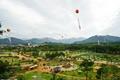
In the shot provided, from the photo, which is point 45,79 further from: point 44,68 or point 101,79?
point 44,68

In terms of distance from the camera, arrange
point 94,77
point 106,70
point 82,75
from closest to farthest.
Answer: point 106,70 → point 94,77 → point 82,75

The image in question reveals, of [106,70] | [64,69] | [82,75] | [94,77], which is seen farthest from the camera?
[64,69]

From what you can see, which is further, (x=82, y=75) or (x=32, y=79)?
(x=82, y=75)

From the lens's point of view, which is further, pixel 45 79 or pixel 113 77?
pixel 45 79

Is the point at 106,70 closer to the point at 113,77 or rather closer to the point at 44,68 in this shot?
the point at 113,77

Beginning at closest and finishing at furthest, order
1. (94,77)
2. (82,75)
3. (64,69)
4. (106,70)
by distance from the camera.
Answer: (106,70), (94,77), (82,75), (64,69)

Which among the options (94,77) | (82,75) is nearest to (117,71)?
(94,77)

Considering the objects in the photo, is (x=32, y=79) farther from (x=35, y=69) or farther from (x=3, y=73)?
(x=35, y=69)

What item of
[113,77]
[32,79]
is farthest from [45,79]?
[113,77]

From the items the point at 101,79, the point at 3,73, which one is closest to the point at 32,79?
the point at 3,73
